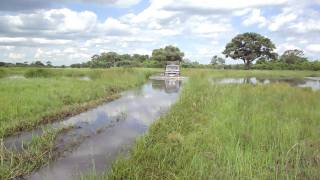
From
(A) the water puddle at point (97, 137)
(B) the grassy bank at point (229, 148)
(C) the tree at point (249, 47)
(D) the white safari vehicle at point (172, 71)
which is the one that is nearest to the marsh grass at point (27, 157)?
(A) the water puddle at point (97, 137)

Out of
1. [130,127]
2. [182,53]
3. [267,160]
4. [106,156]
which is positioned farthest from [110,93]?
[182,53]

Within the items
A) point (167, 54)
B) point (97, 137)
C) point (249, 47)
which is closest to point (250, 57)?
point (249, 47)

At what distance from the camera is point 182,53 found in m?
80.6

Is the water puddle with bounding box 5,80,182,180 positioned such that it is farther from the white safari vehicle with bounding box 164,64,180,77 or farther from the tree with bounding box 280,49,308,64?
the tree with bounding box 280,49,308,64

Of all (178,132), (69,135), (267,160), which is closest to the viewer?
(267,160)

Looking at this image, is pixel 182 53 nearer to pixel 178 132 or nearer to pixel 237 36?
pixel 237 36

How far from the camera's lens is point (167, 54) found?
7656cm

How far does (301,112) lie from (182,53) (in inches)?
2742

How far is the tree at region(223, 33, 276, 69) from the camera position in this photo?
217ft

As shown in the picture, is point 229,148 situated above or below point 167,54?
below

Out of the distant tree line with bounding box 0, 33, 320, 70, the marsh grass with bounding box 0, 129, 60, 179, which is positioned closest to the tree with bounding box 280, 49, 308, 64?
the distant tree line with bounding box 0, 33, 320, 70

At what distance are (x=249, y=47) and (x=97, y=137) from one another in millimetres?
59350

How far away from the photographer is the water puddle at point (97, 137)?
24.6 ft

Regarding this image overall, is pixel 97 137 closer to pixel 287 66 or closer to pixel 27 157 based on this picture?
pixel 27 157
